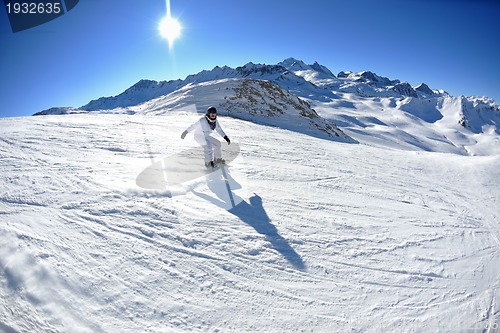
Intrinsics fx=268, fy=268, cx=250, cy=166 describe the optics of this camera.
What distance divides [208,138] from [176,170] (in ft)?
4.30

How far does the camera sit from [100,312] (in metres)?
2.61

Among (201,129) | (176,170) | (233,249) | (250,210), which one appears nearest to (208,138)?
(201,129)

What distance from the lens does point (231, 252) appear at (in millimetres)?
3662

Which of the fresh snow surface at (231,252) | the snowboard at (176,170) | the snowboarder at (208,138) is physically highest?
the snowboarder at (208,138)

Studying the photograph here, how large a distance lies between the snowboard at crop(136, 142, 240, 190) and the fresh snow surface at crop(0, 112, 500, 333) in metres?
0.26

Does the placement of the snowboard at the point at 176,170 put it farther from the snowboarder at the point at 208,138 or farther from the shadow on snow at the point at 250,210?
the shadow on snow at the point at 250,210

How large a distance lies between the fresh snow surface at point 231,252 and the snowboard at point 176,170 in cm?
26

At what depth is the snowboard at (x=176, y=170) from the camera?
5.48m

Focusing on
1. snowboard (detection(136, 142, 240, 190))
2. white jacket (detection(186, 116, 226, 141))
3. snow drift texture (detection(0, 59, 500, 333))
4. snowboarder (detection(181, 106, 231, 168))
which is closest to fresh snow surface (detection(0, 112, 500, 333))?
snow drift texture (detection(0, 59, 500, 333))

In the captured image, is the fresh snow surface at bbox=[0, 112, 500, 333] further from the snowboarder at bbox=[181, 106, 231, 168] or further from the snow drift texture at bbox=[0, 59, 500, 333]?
the snowboarder at bbox=[181, 106, 231, 168]

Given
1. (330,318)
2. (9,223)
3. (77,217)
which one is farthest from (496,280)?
(9,223)

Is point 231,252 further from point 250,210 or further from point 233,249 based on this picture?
point 250,210

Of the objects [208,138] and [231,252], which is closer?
[231,252]

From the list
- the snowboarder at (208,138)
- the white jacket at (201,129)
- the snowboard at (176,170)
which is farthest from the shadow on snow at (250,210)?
the white jacket at (201,129)
